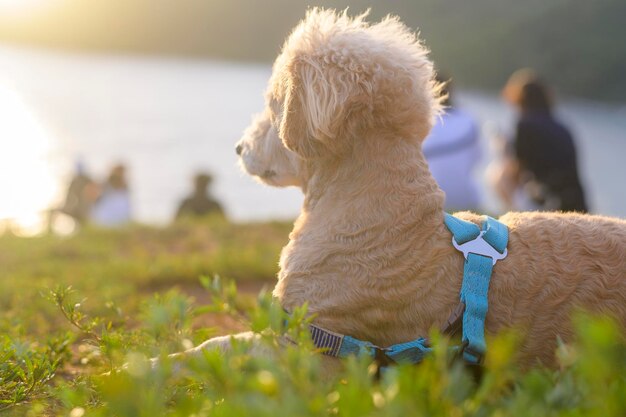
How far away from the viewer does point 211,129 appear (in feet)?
106

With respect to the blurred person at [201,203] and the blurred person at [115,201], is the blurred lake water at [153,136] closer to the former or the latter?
the blurred person at [115,201]

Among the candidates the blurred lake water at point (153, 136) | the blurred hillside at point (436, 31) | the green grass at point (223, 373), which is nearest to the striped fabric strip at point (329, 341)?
the green grass at point (223, 373)

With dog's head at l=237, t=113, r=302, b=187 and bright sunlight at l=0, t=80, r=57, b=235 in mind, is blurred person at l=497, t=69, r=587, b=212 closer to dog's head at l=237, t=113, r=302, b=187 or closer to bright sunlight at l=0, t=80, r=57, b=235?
dog's head at l=237, t=113, r=302, b=187

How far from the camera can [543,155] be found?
977cm

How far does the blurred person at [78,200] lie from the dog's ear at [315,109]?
11.6 m

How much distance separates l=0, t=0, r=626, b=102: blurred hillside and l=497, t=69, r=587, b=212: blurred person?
49.0 metres

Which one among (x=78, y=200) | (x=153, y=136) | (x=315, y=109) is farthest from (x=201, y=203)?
(x=153, y=136)

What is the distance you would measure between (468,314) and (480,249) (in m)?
0.31

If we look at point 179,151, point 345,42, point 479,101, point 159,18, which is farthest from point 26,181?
point 159,18

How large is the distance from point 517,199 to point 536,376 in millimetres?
9392

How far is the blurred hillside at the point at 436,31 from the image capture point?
64125 millimetres

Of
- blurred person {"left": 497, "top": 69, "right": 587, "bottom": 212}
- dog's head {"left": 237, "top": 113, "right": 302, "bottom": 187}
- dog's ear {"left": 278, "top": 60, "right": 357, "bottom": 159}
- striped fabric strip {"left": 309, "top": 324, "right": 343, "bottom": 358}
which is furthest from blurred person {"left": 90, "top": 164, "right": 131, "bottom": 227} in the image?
striped fabric strip {"left": 309, "top": 324, "right": 343, "bottom": 358}

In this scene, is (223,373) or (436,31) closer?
(223,373)

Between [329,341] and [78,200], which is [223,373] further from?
[78,200]
